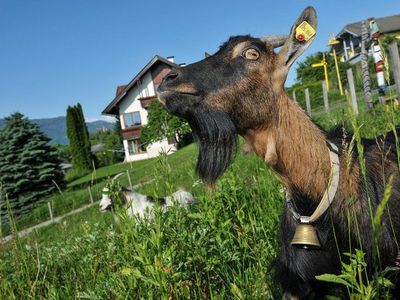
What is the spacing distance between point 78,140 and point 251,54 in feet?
182

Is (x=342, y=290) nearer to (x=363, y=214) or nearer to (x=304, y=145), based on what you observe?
(x=363, y=214)

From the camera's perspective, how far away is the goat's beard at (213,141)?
2.53 m

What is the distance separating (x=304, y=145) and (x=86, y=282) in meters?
1.90

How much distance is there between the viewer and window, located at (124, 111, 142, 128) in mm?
49656

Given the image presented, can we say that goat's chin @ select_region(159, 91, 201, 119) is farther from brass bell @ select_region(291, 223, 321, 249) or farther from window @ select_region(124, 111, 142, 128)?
window @ select_region(124, 111, 142, 128)

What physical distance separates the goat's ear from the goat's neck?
0.26m

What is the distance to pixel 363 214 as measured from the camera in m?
2.41

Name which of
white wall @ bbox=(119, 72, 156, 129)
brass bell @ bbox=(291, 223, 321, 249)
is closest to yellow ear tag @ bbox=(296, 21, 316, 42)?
brass bell @ bbox=(291, 223, 321, 249)

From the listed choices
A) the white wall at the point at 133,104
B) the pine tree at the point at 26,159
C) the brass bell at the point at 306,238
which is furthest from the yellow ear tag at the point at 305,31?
the white wall at the point at 133,104

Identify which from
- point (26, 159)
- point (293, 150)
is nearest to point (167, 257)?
point (293, 150)

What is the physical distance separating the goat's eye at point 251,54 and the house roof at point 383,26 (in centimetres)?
6007

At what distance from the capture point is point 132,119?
50031 mm

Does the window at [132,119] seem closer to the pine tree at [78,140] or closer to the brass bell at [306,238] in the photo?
the pine tree at [78,140]

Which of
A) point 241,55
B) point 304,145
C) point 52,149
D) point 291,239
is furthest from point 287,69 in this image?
point 52,149
